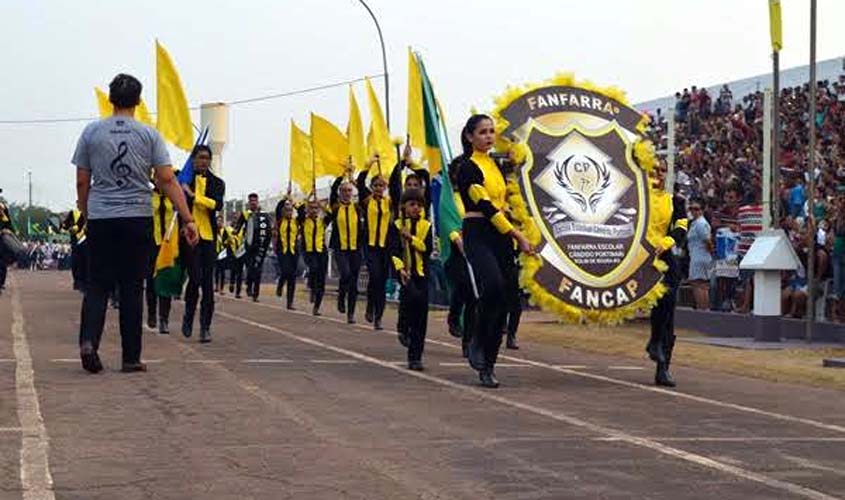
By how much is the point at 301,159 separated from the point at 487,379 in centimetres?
1674

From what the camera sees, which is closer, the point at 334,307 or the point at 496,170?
the point at 496,170

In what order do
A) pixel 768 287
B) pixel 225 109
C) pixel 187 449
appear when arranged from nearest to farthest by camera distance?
pixel 187 449
pixel 768 287
pixel 225 109

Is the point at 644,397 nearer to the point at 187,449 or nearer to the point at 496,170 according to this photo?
the point at 496,170

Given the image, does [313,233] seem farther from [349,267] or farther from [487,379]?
[487,379]

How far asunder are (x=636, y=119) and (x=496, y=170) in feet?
4.51

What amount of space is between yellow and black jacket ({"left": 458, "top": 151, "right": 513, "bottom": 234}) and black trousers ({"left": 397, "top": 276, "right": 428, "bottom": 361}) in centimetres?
156

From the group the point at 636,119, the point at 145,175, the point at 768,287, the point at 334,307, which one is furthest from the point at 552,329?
the point at 145,175

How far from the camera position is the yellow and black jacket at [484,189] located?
11062mm

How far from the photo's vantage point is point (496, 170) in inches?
451

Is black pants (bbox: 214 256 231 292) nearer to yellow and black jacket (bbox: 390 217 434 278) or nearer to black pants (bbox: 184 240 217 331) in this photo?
black pants (bbox: 184 240 217 331)

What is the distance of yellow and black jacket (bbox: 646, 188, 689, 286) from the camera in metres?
11.8

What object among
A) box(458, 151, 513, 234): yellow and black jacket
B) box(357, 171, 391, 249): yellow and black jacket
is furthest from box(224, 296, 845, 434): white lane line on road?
box(357, 171, 391, 249): yellow and black jacket

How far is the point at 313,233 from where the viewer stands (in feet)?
79.9

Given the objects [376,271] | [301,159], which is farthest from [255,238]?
[376,271]
